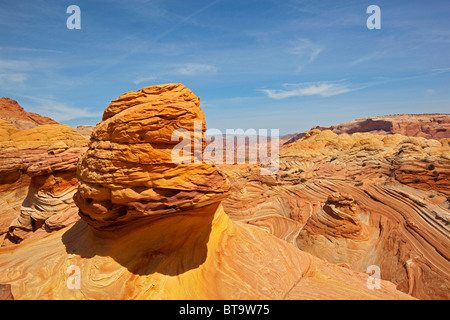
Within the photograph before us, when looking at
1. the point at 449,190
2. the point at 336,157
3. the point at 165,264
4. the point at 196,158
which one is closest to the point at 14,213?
the point at 165,264

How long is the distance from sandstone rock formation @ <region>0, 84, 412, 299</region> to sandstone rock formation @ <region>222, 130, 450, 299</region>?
19.5 feet

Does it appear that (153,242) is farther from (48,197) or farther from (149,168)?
(48,197)

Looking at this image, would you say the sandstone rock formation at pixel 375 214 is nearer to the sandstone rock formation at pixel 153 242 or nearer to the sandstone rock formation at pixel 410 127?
the sandstone rock formation at pixel 153 242

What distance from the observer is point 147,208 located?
221 inches

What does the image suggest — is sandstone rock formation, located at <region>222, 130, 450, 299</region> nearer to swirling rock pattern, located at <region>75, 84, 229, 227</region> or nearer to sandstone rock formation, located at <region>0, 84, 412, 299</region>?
sandstone rock formation, located at <region>0, 84, 412, 299</region>

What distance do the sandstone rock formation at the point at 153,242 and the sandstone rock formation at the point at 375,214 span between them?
19.5 feet

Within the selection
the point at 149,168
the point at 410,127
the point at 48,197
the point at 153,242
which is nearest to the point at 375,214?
the point at 153,242

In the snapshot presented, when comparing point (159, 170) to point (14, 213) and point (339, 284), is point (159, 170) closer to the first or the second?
point (339, 284)

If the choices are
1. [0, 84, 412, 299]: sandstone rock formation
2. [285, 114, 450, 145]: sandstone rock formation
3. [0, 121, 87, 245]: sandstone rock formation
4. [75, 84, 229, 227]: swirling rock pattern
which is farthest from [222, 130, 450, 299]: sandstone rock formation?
[285, 114, 450, 145]: sandstone rock formation

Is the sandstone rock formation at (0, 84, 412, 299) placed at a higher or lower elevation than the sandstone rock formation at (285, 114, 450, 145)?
lower

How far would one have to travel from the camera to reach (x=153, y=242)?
6461 millimetres

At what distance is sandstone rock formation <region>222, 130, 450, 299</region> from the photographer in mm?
11648

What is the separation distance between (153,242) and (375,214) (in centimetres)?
1603

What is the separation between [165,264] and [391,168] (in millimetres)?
24370
